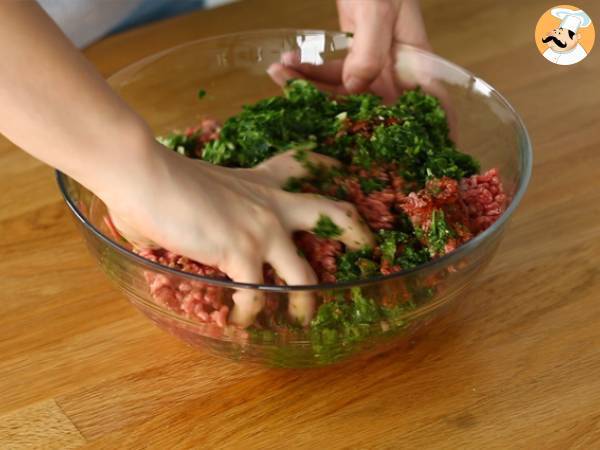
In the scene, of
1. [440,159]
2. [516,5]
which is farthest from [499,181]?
[516,5]

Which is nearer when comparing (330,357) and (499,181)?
(330,357)

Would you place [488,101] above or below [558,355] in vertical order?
above

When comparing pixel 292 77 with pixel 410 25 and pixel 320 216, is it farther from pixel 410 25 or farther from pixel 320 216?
pixel 320 216

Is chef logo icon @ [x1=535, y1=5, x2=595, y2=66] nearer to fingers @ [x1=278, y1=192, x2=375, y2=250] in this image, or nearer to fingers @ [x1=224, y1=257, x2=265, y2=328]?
fingers @ [x1=278, y1=192, x2=375, y2=250]

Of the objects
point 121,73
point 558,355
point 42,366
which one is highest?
point 121,73

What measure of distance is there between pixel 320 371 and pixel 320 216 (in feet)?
0.68

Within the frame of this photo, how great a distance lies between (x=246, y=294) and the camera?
954 millimetres

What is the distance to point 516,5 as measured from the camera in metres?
2.02

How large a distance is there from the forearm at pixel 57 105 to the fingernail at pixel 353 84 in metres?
0.59

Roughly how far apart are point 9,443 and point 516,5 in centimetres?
149

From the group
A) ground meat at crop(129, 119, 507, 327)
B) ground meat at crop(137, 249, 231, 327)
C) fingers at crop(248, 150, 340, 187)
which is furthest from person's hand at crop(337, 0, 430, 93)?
ground meat at crop(137, 249, 231, 327)

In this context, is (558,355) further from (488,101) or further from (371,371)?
(488,101)

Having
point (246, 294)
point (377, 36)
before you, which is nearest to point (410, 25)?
point (377, 36)

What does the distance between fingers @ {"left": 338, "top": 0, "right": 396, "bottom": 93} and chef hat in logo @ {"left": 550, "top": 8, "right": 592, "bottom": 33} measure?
418mm
